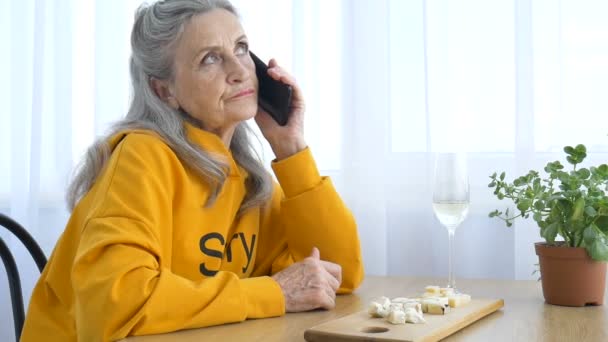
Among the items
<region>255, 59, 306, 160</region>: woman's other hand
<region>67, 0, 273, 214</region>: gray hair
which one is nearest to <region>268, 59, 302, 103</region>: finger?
<region>255, 59, 306, 160</region>: woman's other hand

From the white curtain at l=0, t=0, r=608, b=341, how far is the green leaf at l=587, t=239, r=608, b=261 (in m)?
0.75

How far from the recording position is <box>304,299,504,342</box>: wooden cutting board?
1062 millimetres

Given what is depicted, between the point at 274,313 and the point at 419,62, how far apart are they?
1.11 metres

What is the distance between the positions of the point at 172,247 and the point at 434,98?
1.00m

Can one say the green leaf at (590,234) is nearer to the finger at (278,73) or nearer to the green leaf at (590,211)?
the green leaf at (590,211)

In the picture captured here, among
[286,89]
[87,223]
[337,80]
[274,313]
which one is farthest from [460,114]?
[87,223]

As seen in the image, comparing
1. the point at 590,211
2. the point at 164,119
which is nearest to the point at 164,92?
the point at 164,119

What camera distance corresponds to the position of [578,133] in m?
2.07

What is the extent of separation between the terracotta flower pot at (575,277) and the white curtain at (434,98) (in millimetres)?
729

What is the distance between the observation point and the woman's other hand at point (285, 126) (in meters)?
1.70

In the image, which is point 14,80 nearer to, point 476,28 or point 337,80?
point 337,80

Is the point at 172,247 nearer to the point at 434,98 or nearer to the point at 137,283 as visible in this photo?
the point at 137,283

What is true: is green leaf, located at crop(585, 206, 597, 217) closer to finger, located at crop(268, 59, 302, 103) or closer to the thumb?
the thumb

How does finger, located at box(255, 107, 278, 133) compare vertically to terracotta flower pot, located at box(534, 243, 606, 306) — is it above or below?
above
